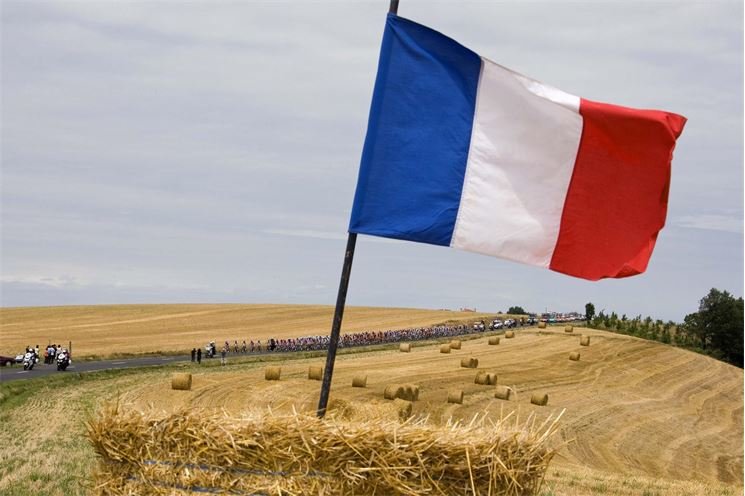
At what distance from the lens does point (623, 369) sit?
46156 mm

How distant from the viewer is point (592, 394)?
126 feet

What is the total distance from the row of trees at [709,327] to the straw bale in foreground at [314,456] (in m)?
90.5

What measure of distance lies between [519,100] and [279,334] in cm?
7409

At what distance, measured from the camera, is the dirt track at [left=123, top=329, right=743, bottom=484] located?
2917 centimetres

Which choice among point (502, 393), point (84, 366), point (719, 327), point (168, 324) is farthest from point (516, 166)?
point (719, 327)

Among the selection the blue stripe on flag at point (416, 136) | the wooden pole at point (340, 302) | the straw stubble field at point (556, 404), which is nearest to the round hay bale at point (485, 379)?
the straw stubble field at point (556, 404)

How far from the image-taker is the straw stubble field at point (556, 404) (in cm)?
1980

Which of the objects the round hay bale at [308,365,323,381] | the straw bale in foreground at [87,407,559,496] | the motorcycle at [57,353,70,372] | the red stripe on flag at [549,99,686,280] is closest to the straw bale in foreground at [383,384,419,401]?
the round hay bale at [308,365,323,381]

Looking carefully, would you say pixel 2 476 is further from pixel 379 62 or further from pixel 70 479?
pixel 379 62

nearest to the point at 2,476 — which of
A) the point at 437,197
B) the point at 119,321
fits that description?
the point at 437,197

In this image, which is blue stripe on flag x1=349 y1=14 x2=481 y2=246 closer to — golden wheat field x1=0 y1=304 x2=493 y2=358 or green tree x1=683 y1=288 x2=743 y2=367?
golden wheat field x1=0 y1=304 x2=493 y2=358

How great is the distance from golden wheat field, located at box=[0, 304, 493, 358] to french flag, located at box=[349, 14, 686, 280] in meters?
55.6

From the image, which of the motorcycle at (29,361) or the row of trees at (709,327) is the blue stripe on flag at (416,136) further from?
A: the row of trees at (709,327)

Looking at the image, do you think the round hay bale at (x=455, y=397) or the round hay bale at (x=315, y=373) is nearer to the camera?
the round hay bale at (x=455, y=397)
